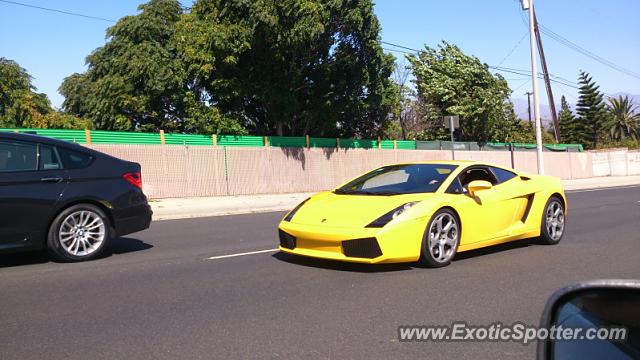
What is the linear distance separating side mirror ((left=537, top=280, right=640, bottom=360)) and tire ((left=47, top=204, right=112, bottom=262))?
615 cm

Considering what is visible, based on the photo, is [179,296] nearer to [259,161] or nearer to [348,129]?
[259,161]

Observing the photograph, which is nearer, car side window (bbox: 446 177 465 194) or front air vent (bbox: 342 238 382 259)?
front air vent (bbox: 342 238 382 259)

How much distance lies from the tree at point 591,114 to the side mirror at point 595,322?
74.6 meters

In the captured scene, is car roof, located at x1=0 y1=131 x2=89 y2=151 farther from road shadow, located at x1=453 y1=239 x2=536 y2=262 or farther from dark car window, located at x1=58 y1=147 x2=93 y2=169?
road shadow, located at x1=453 y1=239 x2=536 y2=262

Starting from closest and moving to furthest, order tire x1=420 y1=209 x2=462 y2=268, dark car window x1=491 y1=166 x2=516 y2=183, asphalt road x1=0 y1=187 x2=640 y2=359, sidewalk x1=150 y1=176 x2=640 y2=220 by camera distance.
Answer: asphalt road x1=0 y1=187 x2=640 y2=359 → tire x1=420 y1=209 x2=462 y2=268 → dark car window x1=491 y1=166 x2=516 y2=183 → sidewalk x1=150 y1=176 x2=640 y2=220

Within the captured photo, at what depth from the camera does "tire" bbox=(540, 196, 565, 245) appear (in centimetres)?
791

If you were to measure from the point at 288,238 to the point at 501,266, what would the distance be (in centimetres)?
248

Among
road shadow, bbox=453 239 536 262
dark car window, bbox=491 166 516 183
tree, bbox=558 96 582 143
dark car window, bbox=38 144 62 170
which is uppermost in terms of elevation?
tree, bbox=558 96 582 143

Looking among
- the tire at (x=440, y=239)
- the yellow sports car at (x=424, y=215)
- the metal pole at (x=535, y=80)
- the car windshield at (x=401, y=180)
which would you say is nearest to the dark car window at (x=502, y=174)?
the yellow sports car at (x=424, y=215)

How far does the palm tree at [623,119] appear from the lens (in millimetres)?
85300

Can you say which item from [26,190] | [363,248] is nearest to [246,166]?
[26,190]

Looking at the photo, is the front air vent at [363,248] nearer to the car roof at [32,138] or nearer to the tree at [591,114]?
the car roof at [32,138]

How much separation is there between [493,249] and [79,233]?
538 cm

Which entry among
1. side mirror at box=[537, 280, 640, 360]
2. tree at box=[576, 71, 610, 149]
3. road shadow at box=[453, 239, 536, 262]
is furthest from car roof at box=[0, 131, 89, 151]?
tree at box=[576, 71, 610, 149]
